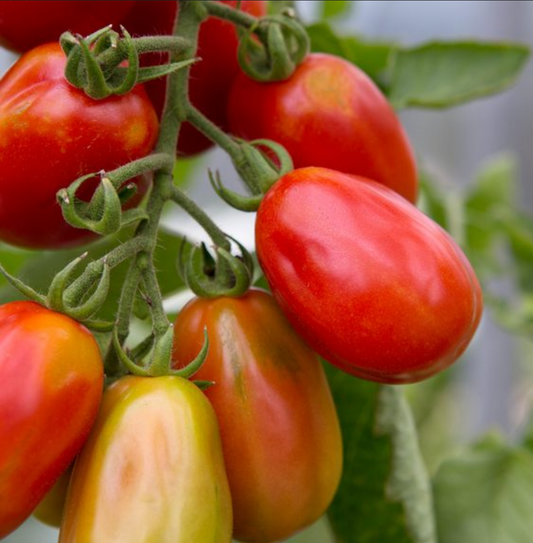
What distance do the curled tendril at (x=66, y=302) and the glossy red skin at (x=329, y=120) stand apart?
0.60 feet

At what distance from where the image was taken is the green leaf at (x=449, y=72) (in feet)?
3.07

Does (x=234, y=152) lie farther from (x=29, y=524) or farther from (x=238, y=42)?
(x=29, y=524)

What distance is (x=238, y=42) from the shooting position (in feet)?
2.37

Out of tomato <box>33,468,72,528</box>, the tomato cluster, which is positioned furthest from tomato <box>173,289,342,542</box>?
tomato <box>33,468,72,528</box>

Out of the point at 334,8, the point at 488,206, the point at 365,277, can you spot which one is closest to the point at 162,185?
the point at 365,277

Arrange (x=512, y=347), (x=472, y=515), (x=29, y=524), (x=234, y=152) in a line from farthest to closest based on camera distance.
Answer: (x=512, y=347), (x=29, y=524), (x=472, y=515), (x=234, y=152)

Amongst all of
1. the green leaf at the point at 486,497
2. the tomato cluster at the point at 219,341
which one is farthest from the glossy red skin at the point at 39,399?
the green leaf at the point at 486,497

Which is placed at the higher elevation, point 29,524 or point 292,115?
point 292,115

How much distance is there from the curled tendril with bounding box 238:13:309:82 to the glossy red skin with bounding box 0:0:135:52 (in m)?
0.09

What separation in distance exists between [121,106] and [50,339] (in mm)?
148

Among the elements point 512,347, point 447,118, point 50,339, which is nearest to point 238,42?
point 50,339

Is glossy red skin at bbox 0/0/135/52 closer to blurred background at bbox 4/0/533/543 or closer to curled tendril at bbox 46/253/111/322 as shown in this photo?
curled tendril at bbox 46/253/111/322

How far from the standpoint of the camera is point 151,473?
0.52 meters

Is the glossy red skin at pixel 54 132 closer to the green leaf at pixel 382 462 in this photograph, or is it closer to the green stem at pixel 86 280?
the green stem at pixel 86 280
